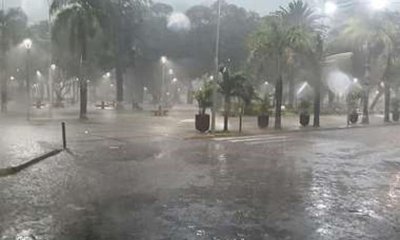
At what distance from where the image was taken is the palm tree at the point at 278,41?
32500mm

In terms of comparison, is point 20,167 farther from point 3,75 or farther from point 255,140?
point 3,75

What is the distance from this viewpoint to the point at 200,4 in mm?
88812

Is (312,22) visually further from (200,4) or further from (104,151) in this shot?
(200,4)

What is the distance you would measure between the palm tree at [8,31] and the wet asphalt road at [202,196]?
131 ft

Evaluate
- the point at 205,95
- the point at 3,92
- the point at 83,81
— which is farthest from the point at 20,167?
the point at 3,92

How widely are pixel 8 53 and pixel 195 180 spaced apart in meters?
53.1

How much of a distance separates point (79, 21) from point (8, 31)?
821 inches

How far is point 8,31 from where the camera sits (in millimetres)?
56500

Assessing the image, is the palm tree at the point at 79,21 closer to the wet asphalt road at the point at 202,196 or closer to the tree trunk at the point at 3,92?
the tree trunk at the point at 3,92

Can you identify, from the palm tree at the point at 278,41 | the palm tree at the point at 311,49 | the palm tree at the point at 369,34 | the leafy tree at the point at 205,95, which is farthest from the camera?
the palm tree at the point at 369,34

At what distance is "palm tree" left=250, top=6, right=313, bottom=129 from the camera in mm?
32500

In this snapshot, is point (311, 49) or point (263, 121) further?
point (311, 49)

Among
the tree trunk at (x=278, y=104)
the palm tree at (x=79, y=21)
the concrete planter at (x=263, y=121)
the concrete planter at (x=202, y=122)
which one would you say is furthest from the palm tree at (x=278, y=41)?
the palm tree at (x=79, y=21)

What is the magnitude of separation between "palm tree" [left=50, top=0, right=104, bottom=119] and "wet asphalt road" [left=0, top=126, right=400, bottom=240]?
21.3 metres
